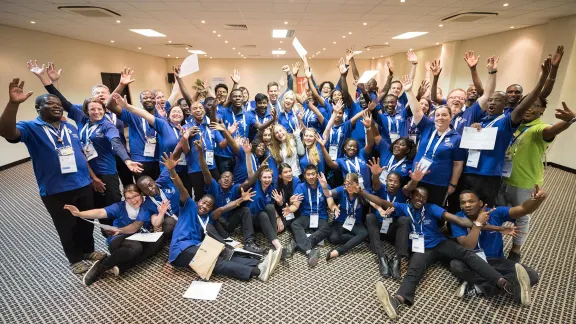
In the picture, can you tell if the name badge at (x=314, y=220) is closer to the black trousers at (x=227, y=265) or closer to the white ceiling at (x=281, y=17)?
the black trousers at (x=227, y=265)

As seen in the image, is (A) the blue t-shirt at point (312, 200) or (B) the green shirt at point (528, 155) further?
(A) the blue t-shirt at point (312, 200)

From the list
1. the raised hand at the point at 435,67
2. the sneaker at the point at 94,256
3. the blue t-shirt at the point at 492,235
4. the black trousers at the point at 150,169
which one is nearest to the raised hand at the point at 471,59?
the raised hand at the point at 435,67

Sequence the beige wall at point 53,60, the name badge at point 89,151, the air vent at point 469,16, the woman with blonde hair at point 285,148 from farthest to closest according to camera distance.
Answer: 1. the beige wall at point 53,60
2. the air vent at point 469,16
3. the woman with blonde hair at point 285,148
4. the name badge at point 89,151

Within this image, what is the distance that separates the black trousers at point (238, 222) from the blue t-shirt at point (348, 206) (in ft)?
3.47

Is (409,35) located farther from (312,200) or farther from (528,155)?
(312,200)

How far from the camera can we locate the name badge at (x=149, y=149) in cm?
333

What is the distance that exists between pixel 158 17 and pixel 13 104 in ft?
17.8

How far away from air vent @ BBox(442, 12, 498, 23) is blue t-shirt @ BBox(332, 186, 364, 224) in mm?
5973

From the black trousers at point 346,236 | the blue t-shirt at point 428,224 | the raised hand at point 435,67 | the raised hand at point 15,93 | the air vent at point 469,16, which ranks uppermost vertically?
the air vent at point 469,16

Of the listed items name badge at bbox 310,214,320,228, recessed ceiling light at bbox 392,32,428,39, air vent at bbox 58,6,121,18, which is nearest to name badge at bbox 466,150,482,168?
name badge at bbox 310,214,320,228

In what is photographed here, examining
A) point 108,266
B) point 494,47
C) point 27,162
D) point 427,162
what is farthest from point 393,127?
point 27,162

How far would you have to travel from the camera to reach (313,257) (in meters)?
2.86

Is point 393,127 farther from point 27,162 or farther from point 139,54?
point 139,54

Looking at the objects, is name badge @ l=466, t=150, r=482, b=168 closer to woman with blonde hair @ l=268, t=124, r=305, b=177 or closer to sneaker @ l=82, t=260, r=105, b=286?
woman with blonde hair @ l=268, t=124, r=305, b=177
